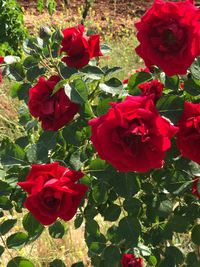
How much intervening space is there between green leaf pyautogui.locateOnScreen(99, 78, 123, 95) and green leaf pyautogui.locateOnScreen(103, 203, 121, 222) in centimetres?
36

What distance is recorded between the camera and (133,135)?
0.99m

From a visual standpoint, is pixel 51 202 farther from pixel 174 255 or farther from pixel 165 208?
pixel 174 255

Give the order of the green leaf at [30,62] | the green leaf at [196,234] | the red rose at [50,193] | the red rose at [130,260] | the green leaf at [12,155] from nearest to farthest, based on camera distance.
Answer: the red rose at [50,193] < the green leaf at [12,155] < the green leaf at [30,62] < the green leaf at [196,234] < the red rose at [130,260]

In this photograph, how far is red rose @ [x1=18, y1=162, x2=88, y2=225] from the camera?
1091 mm

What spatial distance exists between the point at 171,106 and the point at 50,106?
30cm

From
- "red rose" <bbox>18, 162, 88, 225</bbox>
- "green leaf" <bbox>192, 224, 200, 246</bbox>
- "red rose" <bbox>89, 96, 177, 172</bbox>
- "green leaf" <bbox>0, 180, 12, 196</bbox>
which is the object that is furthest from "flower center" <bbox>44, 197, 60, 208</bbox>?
"green leaf" <bbox>192, 224, 200, 246</bbox>

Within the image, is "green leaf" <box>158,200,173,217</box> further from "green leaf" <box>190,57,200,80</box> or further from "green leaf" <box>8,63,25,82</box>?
"green leaf" <box>8,63,25,82</box>

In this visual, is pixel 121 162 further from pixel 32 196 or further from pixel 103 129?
pixel 32 196

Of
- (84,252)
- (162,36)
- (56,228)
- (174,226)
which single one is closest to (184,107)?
(162,36)

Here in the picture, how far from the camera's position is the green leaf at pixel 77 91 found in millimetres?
1229

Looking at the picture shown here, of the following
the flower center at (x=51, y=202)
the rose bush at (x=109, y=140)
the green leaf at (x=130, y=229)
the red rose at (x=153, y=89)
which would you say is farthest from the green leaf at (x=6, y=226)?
the red rose at (x=153, y=89)

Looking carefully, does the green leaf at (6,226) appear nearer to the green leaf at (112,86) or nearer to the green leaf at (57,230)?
the green leaf at (57,230)

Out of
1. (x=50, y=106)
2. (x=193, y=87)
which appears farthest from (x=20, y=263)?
(x=193, y=87)

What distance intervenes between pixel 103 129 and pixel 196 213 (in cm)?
64
